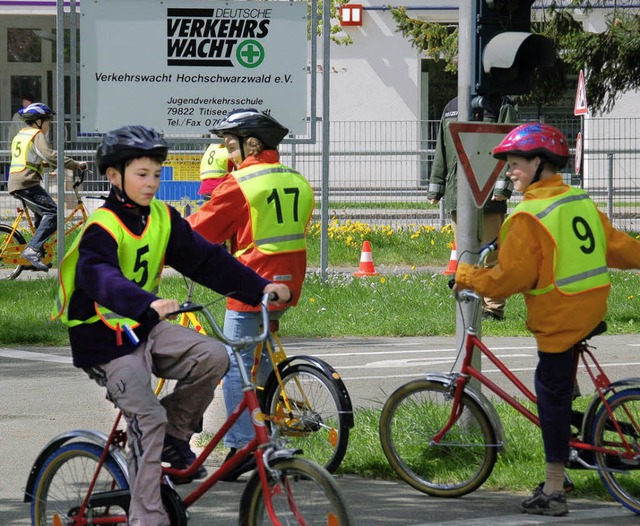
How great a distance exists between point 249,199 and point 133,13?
7875 millimetres

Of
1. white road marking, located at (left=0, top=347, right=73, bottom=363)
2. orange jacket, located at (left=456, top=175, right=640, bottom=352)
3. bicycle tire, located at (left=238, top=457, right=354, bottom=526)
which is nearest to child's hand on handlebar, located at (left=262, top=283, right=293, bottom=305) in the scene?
bicycle tire, located at (left=238, top=457, right=354, bottom=526)

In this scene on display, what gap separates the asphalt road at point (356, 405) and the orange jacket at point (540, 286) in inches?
31.0

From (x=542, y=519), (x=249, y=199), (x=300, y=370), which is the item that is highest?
(x=249, y=199)

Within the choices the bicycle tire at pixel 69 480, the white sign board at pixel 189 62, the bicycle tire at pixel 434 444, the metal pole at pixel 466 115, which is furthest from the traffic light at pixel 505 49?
the white sign board at pixel 189 62

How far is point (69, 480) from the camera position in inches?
198

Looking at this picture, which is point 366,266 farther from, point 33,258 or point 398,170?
point 398,170

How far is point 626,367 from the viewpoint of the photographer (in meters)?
9.73

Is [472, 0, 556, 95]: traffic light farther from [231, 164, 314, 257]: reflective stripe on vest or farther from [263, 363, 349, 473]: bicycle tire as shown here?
[263, 363, 349, 473]: bicycle tire

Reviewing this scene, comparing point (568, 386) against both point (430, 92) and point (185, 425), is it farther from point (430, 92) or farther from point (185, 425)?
point (430, 92)

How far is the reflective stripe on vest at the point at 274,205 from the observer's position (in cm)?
661

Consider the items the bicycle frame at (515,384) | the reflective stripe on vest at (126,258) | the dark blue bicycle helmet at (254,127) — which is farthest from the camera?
the dark blue bicycle helmet at (254,127)

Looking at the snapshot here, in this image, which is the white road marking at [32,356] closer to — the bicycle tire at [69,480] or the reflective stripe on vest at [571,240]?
the bicycle tire at [69,480]

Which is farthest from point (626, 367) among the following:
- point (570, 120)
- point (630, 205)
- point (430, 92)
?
point (430, 92)

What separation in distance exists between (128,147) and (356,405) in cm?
382
